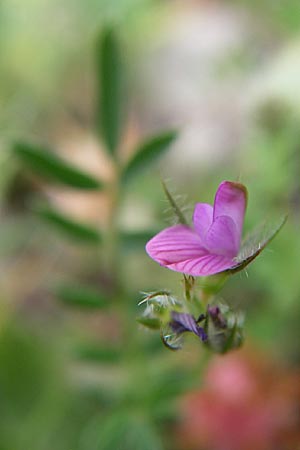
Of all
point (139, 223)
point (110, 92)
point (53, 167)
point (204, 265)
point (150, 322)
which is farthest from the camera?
point (139, 223)

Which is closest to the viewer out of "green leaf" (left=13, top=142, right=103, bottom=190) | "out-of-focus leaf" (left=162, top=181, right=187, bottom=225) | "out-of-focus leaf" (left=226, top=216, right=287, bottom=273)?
"out-of-focus leaf" (left=226, top=216, right=287, bottom=273)

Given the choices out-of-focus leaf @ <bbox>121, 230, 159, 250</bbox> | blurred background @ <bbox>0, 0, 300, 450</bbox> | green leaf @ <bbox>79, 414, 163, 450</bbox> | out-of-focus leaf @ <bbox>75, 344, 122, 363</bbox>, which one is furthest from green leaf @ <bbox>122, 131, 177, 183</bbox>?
green leaf @ <bbox>79, 414, 163, 450</bbox>

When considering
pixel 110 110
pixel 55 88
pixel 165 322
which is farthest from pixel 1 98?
pixel 165 322

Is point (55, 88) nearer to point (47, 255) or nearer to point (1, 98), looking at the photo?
point (1, 98)

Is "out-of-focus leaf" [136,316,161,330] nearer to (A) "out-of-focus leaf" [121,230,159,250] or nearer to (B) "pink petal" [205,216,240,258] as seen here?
(B) "pink petal" [205,216,240,258]

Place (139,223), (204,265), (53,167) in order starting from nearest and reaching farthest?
(204,265)
(53,167)
(139,223)

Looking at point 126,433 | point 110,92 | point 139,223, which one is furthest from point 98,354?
point 139,223

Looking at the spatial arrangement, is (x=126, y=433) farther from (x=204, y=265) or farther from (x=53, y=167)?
(x=204, y=265)
